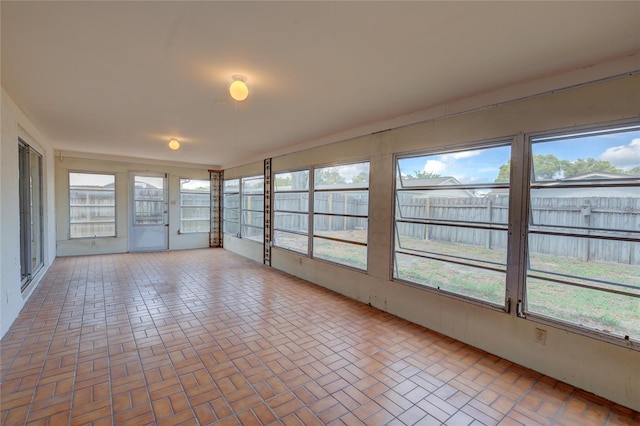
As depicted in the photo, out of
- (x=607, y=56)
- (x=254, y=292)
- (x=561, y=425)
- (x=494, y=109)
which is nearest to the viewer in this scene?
(x=561, y=425)

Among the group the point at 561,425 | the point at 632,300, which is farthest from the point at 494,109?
the point at 561,425

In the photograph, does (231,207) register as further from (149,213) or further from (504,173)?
(504,173)

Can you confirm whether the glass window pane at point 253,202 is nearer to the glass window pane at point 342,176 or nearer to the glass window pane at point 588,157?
the glass window pane at point 342,176

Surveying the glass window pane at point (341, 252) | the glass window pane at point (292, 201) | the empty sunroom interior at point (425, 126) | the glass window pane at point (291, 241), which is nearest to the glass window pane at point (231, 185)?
the glass window pane at point (292, 201)

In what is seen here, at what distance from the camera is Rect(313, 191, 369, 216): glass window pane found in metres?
4.25

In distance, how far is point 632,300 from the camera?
2.13 m

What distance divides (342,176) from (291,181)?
144 cm

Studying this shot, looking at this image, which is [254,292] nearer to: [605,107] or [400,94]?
[400,94]

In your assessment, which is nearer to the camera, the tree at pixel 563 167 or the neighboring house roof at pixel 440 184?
the tree at pixel 563 167

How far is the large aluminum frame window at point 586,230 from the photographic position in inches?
83.8

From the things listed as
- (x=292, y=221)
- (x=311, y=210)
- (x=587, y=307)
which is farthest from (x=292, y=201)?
(x=587, y=307)

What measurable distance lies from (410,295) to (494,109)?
221 centimetres

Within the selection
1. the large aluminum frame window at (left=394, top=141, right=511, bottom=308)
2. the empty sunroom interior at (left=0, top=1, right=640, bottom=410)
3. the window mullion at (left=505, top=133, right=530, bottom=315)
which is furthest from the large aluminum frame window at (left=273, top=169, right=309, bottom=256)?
the window mullion at (left=505, top=133, right=530, bottom=315)

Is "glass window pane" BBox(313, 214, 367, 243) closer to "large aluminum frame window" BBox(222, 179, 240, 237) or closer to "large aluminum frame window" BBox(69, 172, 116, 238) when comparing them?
"large aluminum frame window" BBox(222, 179, 240, 237)
